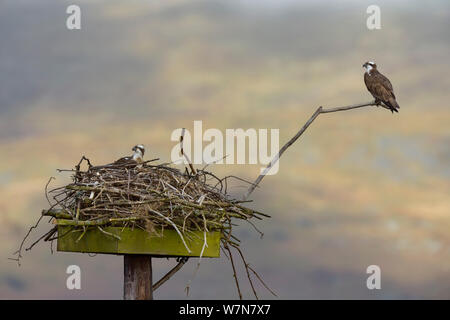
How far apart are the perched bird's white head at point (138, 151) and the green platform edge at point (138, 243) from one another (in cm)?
110

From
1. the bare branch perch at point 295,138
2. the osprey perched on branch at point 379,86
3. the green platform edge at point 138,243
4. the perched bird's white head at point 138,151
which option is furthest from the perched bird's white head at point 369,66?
the green platform edge at point 138,243

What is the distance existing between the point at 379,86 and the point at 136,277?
629 cm

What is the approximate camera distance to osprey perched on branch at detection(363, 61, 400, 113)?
9922 millimetres

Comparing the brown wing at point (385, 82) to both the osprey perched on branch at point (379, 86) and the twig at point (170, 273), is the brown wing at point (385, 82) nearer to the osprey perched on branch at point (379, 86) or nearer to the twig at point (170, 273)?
the osprey perched on branch at point (379, 86)

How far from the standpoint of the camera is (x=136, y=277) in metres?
5.36

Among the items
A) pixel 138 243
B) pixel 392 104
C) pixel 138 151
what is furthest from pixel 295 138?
pixel 392 104

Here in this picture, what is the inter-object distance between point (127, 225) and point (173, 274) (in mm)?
1155

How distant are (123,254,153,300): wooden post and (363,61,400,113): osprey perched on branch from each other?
17.6ft

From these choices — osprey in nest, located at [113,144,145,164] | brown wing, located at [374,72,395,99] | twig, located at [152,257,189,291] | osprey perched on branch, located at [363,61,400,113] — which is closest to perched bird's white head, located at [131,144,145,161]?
osprey in nest, located at [113,144,145,164]

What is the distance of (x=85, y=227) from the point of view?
5121 mm

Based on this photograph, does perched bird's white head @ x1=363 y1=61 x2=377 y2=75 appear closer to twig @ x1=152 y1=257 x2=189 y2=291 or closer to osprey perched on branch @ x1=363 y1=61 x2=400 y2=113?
osprey perched on branch @ x1=363 y1=61 x2=400 y2=113
